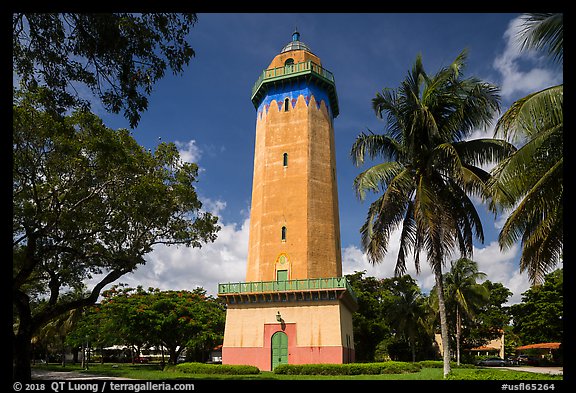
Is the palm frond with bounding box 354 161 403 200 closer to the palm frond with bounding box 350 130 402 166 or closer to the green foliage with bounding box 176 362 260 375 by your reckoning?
the palm frond with bounding box 350 130 402 166

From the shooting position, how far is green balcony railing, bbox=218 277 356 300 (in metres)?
27.0

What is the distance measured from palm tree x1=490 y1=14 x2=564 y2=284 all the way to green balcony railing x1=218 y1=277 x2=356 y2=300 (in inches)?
633

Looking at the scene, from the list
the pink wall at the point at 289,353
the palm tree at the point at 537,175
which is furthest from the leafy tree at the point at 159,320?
the palm tree at the point at 537,175

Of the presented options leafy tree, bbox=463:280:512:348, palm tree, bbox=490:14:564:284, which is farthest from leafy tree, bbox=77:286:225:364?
leafy tree, bbox=463:280:512:348

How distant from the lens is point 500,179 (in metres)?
10.5

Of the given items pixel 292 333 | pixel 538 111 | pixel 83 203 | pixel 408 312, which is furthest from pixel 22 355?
pixel 408 312

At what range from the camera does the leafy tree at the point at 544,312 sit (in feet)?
143

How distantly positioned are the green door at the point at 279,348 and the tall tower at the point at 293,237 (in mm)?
57

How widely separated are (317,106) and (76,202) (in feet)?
63.6
